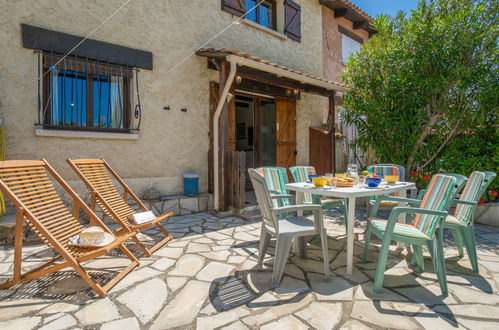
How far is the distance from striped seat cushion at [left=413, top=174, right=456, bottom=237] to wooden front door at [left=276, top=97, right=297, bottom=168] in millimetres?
4846

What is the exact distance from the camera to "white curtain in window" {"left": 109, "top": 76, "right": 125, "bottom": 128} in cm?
507

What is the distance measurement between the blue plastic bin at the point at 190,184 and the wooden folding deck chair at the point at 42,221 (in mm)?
2456

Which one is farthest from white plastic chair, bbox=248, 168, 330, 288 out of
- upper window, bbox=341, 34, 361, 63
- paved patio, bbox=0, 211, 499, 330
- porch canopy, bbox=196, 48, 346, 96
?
upper window, bbox=341, 34, 361, 63

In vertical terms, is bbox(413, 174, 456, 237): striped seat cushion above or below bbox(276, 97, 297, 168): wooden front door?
below

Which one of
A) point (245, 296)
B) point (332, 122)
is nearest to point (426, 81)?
point (332, 122)

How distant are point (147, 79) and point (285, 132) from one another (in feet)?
12.4

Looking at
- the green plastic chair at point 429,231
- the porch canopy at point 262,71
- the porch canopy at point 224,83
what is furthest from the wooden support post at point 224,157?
the green plastic chair at point 429,231

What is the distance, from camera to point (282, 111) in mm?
7469

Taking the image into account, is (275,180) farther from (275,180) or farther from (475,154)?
(475,154)

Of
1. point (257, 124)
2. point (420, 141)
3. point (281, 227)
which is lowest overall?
point (281, 227)

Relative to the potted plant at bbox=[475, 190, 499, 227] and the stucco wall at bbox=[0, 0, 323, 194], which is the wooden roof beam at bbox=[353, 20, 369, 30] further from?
the potted plant at bbox=[475, 190, 499, 227]

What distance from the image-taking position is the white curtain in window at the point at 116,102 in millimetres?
5066

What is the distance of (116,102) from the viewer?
16.7 ft

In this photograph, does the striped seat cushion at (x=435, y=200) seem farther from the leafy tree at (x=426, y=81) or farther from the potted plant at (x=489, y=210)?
the leafy tree at (x=426, y=81)
